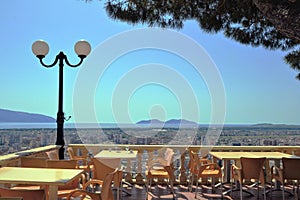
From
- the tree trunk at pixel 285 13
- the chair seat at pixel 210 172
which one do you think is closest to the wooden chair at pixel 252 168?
the chair seat at pixel 210 172

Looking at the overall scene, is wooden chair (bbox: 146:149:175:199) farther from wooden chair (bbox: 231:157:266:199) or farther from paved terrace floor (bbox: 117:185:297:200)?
wooden chair (bbox: 231:157:266:199)

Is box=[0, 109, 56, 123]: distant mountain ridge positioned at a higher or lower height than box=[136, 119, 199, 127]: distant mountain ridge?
higher

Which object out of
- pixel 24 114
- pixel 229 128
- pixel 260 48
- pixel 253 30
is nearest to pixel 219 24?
pixel 253 30

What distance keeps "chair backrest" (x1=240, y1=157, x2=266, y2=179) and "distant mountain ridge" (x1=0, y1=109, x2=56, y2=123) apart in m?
3.46

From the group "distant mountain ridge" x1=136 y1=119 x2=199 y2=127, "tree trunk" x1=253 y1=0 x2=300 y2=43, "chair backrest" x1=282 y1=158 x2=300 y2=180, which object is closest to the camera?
"tree trunk" x1=253 y1=0 x2=300 y2=43

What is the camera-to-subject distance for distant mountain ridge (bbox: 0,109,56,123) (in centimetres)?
621

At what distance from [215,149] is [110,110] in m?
2.12

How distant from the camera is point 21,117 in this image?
21.6 ft

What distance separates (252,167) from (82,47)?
10.1 ft

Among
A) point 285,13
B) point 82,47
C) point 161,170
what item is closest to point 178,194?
point 161,170

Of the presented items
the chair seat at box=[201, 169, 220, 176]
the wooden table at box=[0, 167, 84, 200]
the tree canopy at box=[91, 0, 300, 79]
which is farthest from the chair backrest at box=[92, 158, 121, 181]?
the tree canopy at box=[91, 0, 300, 79]

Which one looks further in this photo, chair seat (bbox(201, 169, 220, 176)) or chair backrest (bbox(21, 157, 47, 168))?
chair seat (bbox(201, 169, 220, 176))

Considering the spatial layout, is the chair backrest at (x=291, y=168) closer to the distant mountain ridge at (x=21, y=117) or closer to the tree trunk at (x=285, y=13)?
the tree trunk at (x=285, y=13)

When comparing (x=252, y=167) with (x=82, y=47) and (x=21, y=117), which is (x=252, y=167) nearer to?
(x=82, y=47)
